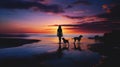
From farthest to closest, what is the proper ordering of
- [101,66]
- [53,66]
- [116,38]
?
[116,38] → [53,66] → [101,66]

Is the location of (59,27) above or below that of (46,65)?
above

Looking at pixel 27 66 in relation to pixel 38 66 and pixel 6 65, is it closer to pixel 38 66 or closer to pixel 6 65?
pixel 38 66

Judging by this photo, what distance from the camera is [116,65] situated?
10.1 m

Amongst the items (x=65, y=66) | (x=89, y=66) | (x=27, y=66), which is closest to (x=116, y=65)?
(x=89, y=66)

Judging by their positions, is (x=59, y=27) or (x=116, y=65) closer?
(x=116, y=65)

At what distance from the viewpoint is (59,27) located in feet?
91.3

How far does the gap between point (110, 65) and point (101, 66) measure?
0.60m

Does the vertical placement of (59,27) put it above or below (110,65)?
above

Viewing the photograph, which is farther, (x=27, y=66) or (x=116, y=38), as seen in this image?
(x=116, y=38)

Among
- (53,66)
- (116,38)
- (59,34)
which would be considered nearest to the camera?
(53,66)

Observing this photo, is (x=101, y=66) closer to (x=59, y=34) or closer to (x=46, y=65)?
(x=46, y=65)

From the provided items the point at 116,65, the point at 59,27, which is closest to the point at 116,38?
the point at 59,27

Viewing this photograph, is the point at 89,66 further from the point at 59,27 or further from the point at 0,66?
the point at 59,27

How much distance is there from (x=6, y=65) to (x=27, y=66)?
1558 millimetres
